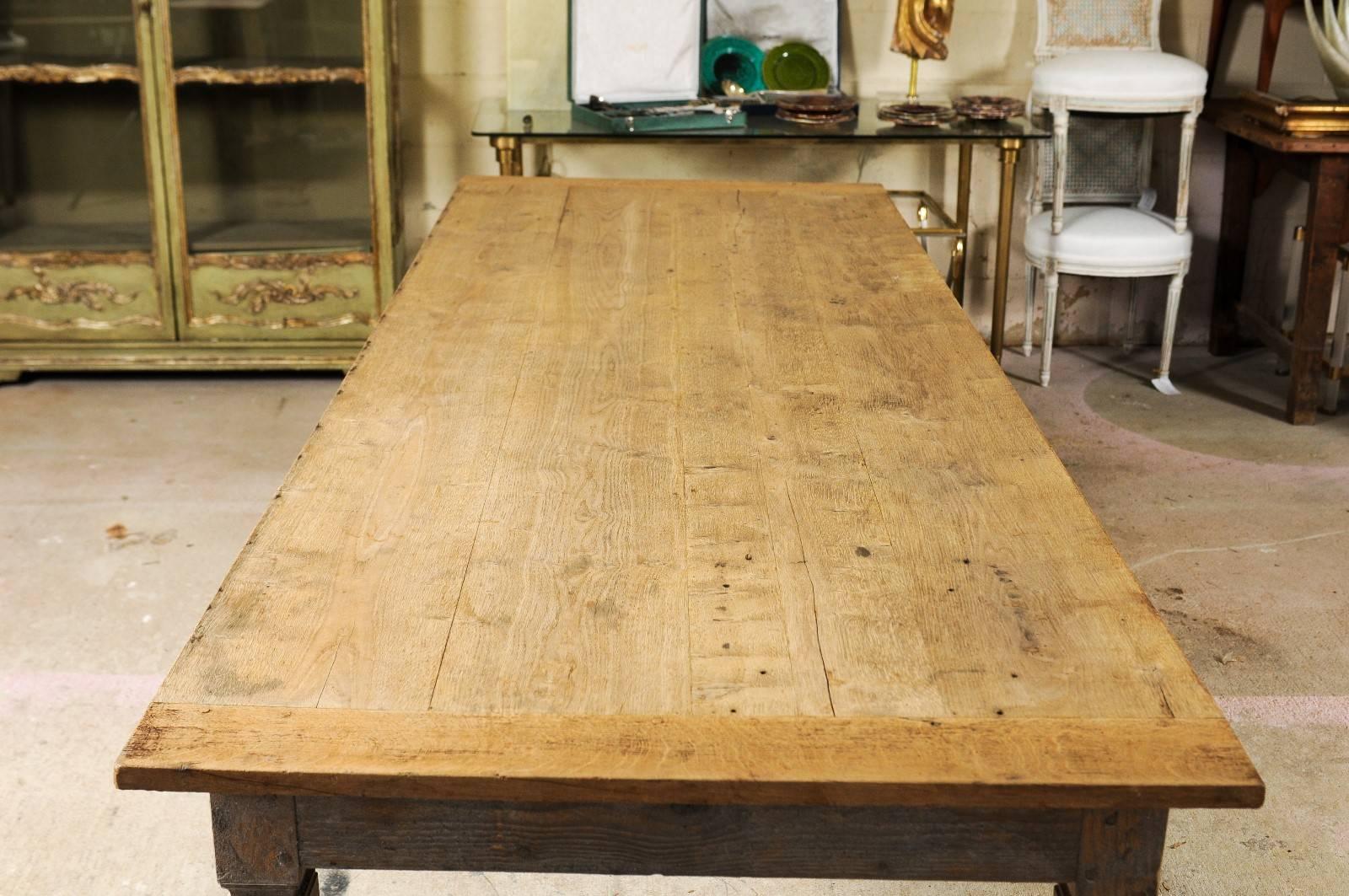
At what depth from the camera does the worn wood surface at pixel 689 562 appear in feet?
3.75

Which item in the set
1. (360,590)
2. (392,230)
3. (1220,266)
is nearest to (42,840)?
(360,590)

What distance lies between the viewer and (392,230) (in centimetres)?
407

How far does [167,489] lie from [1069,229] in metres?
2.48

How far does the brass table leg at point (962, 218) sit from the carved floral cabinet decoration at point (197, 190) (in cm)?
158

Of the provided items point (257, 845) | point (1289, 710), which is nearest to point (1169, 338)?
point (1289, 710)

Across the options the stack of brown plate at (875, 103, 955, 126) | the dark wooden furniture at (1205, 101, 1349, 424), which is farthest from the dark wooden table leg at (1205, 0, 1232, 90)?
the stack of brown plate at (875, 103, 955, 126)

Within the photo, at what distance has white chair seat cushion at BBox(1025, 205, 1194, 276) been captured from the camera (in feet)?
13.0

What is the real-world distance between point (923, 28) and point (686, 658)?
3.09m

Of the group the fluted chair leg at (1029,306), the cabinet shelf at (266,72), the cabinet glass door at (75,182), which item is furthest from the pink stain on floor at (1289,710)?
the cabinet glass door at (75,182)

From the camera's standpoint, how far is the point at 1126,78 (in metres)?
3.83

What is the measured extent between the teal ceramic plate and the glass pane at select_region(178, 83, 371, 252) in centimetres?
98

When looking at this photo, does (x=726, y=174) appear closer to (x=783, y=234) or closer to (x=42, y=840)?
(x=783, y=234)

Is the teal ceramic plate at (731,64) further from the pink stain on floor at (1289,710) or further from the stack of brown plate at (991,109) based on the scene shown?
the pink stain on floor at (1289,710)

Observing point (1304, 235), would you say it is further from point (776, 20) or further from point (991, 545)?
point (991, 545)
